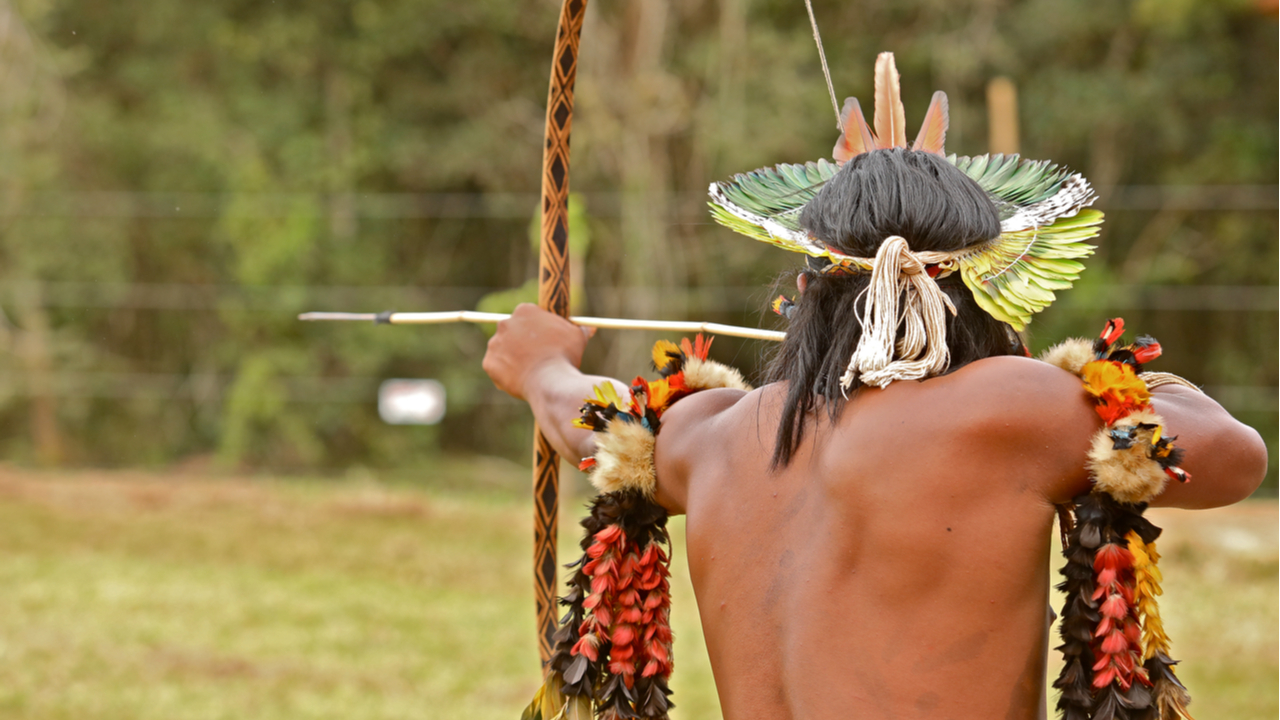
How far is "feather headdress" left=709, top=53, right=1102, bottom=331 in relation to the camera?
5.53 feet

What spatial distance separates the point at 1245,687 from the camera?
521 cm

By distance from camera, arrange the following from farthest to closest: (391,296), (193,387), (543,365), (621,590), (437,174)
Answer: (437,174) → (193,387) → (391,296) → (543,365) → (621,590)

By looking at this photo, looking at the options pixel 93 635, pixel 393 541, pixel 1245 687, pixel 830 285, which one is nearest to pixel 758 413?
pixel 830 285

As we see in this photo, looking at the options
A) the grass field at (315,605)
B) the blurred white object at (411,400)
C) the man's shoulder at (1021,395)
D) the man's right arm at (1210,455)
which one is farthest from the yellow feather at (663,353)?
the blurred white object at (411,400)

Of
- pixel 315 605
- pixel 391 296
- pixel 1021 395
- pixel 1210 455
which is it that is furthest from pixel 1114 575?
pixel 391 296

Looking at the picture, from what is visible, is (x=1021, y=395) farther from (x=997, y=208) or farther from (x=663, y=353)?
(x=663, y=353)

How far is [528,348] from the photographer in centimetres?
243

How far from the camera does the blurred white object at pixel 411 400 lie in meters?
12.2

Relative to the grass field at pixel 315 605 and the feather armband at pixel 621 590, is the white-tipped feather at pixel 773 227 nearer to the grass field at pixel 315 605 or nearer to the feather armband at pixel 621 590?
the feather armband at pixel 621 590

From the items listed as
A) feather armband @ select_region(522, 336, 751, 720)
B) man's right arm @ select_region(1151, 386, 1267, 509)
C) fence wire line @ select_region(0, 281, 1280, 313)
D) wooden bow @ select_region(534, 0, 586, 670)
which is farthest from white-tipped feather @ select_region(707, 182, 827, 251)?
fence wire line @ select_region(0, 281, 1280, 313)

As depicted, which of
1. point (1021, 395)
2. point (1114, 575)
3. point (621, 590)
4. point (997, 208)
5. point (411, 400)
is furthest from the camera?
point (411, 400)

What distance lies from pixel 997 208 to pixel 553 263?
Answer: 1164 mm

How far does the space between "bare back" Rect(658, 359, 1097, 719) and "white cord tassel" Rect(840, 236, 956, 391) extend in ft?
0.10

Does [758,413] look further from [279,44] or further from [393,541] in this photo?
[279,44]
